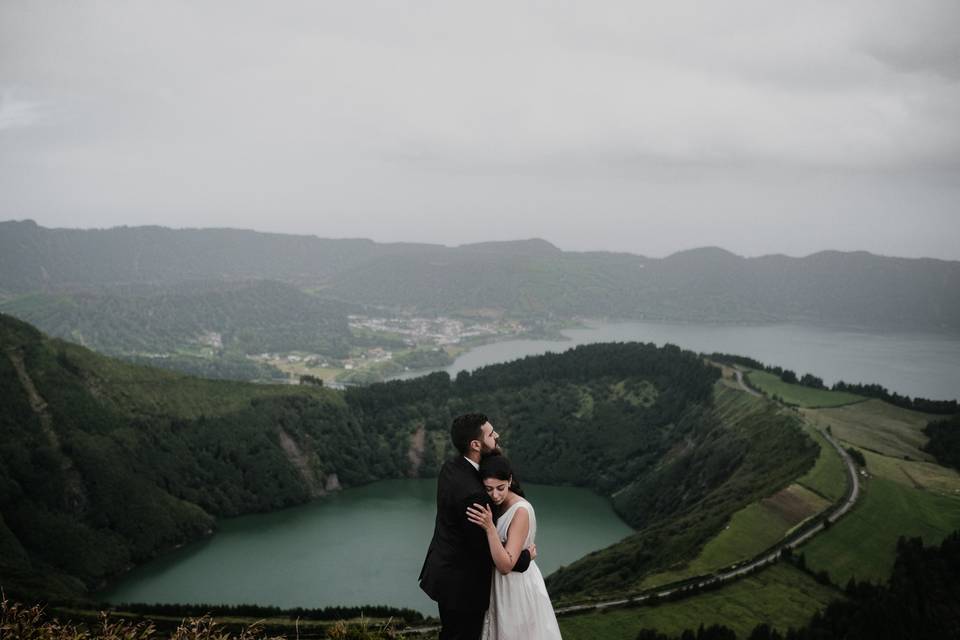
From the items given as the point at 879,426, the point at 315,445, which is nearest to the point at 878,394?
the point at 879,426

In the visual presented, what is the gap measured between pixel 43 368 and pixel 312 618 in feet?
206

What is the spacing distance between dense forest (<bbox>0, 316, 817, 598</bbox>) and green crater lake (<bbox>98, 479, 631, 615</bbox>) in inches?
134

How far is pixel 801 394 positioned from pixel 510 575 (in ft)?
340

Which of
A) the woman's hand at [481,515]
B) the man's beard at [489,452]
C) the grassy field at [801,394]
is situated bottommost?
the grassy field at [801,394]

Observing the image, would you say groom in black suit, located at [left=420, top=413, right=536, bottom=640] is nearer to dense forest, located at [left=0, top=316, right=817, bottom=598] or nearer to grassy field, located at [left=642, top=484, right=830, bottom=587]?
grassy field, located at [left=642, top=484, right=830, bottom=587]

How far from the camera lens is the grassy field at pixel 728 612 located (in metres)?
41.4

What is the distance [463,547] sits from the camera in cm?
800

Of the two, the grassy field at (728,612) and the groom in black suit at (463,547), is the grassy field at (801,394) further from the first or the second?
the groom in black suit at (463,547)

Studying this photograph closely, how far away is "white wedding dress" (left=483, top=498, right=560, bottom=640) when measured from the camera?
799cm

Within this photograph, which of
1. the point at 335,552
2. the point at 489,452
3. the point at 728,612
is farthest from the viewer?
the point at 335,552

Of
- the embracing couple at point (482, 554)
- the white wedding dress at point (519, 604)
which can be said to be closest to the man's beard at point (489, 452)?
the embracing couple at point (482, 554)

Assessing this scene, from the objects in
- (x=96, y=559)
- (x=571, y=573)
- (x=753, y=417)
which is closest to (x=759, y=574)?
(x=571, y=573)

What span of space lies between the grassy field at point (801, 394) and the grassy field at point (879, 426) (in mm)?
2495

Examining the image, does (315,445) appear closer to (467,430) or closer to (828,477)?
(828,477)
